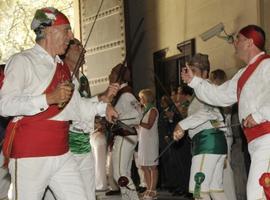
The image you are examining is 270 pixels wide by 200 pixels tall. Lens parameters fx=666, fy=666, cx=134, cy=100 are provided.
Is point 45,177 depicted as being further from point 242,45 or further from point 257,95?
point 242,45

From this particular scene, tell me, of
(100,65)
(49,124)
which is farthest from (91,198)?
(100,65)

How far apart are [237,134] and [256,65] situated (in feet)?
12.4

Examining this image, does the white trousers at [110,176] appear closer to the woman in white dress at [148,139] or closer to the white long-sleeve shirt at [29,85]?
the woman in white dress at [148,139]

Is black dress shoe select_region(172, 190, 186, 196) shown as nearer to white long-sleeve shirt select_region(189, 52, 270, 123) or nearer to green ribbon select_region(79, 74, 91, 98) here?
green ribbon select_region(79, 74, 91, 98)

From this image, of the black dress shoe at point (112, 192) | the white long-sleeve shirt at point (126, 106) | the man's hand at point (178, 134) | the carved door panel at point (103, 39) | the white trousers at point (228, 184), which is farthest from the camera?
the carved door panel at point (103, 39)

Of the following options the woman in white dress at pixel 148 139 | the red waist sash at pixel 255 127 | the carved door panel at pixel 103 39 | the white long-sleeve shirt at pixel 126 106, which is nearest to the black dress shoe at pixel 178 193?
the woman in white dress at pixel 148 139

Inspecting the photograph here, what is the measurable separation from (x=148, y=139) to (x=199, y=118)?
322 centimetres

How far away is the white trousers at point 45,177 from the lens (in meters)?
3.98

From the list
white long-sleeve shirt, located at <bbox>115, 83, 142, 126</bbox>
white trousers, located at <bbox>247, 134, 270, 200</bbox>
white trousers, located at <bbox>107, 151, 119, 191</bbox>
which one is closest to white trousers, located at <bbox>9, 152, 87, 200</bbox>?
white trousers, located at <bbox>247, 134, 270, 200</bbox>

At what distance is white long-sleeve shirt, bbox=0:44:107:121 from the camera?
12.6ft

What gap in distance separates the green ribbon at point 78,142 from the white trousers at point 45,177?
964 mm

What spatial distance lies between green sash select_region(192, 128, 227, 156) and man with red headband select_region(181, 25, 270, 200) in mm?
1092

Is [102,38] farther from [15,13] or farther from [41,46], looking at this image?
[41,46]

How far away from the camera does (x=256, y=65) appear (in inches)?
176
